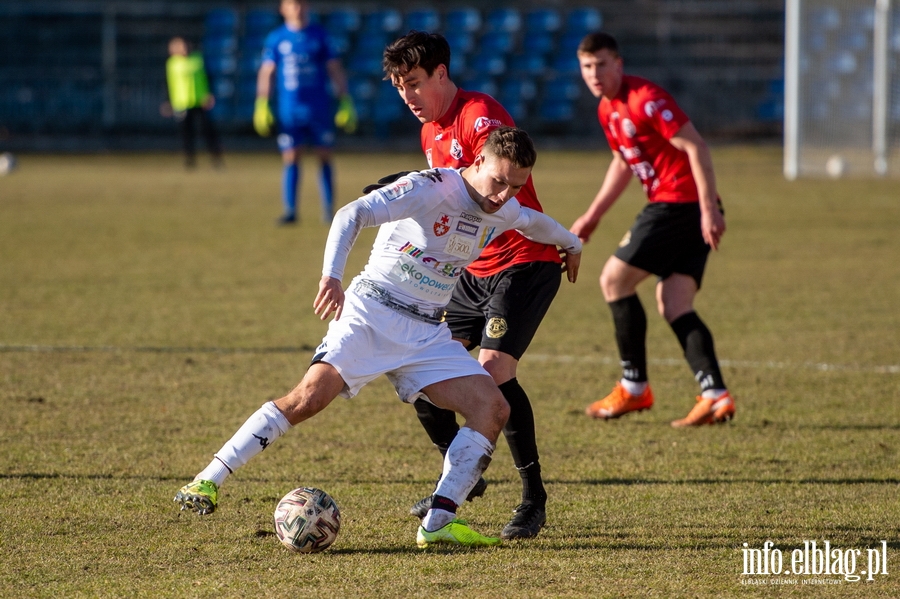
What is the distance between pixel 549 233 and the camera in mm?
4234

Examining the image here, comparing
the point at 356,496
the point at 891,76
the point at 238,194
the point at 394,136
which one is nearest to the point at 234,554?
the point at 356,496

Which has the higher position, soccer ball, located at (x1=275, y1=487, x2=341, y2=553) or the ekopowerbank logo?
soccer ball, located at (x1=275, y1=487, x2=341, y2=553)

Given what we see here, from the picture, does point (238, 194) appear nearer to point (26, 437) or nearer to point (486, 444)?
point (26, 437)

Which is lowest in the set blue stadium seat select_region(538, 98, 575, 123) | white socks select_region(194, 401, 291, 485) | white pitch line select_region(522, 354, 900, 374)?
blue stadium seat select_region(538, 98, 575, 123)

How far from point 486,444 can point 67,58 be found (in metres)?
29.5

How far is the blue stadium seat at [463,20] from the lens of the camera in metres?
30.6

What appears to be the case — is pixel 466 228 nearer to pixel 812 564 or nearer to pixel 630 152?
pixel 812 564

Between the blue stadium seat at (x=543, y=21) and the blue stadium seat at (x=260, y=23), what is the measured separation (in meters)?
6.64

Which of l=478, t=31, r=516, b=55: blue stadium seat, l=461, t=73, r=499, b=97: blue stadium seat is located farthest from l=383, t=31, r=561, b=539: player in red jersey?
l=478, t=31, r=516, b=55: blue stadium seat

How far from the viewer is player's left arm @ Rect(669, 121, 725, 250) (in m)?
5.70

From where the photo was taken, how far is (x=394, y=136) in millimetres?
29859

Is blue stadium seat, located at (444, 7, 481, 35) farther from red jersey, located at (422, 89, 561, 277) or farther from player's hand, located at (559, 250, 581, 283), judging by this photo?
player's hand, located at (559, 250, 581, 283)

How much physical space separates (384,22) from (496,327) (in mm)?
27712

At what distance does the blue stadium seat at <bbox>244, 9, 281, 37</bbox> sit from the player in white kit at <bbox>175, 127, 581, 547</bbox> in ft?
92.1
